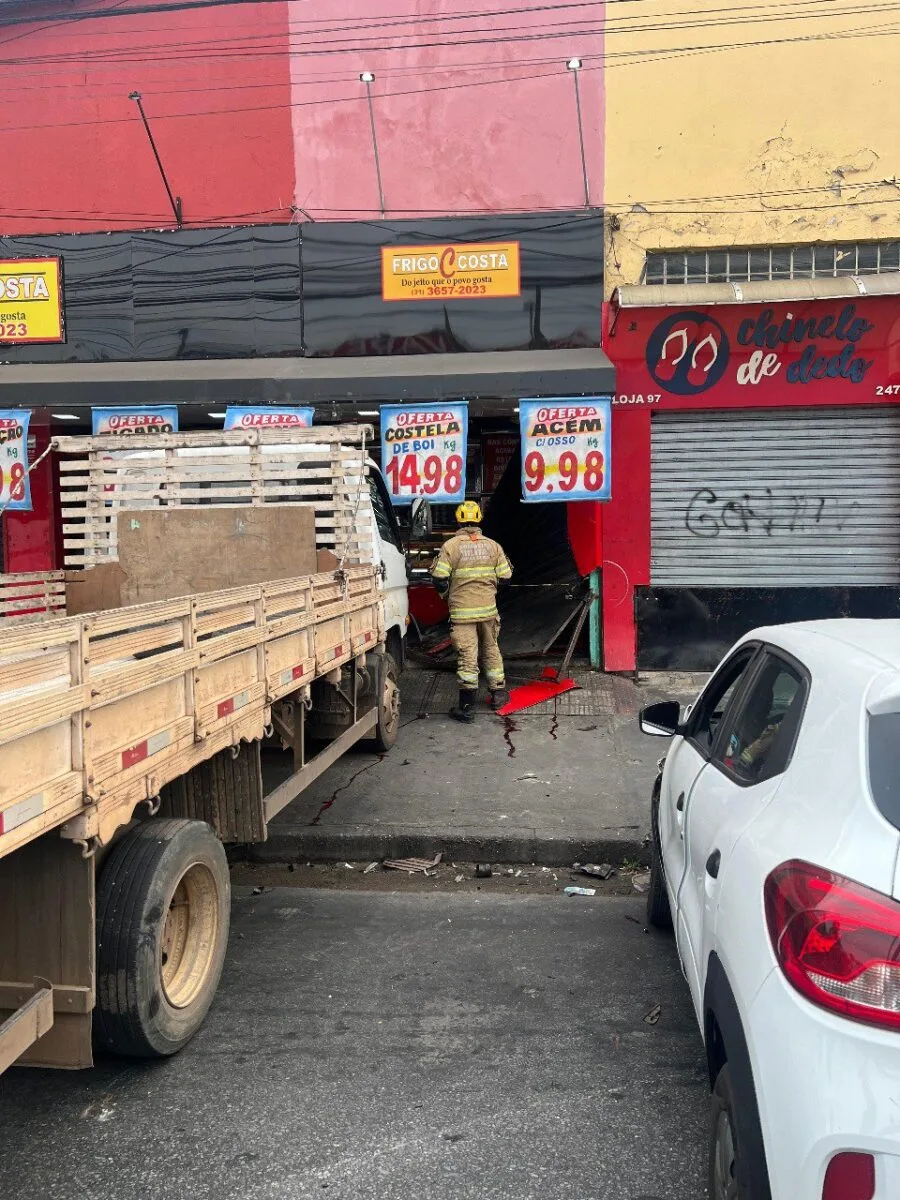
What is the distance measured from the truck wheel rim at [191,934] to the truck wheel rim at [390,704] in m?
3.82

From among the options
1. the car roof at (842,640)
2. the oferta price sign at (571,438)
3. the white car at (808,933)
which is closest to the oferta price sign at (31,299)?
the oferta price sign at (571,438)

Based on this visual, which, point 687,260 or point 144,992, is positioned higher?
point 687,260

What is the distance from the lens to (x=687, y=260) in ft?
32.8

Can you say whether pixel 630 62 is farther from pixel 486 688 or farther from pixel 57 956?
pixel 57 956

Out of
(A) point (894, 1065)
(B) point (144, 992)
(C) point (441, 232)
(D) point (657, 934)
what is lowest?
(D) point (657, 934)

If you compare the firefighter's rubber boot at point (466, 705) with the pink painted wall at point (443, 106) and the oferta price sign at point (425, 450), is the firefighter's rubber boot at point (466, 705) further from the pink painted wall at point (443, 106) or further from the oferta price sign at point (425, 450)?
the pink painted wall at point (443, 106)

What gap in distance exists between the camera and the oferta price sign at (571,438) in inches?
354

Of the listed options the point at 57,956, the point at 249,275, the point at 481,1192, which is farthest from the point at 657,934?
the point at 249,275

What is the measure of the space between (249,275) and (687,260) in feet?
16.4

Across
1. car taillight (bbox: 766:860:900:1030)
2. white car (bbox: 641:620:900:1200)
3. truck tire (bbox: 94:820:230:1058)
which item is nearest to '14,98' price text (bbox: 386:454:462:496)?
truck tire (bbox: 94:820:230:1058)

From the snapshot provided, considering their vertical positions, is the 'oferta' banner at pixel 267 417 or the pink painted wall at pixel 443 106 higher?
the pink painted wall at pixel 443 106

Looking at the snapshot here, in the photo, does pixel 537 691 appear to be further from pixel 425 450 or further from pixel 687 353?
pixel 687 353

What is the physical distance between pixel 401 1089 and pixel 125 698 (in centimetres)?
168

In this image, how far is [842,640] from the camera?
2609mm
